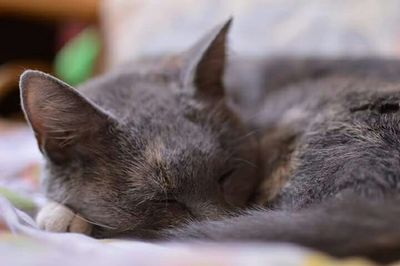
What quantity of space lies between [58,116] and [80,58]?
1618 mm

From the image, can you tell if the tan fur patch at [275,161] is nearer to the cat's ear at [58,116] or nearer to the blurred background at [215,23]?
the cat's ear at [58,116]

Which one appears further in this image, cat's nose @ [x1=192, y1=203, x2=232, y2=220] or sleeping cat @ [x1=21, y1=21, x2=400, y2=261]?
cat's nose @ [x1=192, y1=203, x2=232, y2=220]

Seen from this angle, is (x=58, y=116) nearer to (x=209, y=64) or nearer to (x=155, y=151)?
(x=155, y=151)

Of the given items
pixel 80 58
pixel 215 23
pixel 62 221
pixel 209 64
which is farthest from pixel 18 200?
pixel 80 58

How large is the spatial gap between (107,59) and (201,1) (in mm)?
631

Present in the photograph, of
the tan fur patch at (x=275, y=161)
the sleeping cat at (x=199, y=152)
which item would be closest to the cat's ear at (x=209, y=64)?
the sleeping cat at (x=199, y=152)

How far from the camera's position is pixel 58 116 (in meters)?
1.12

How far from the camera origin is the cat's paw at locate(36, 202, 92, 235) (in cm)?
109

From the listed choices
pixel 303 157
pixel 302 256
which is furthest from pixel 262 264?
pixel 303 157

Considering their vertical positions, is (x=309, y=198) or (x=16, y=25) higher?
(x=16, y=25)

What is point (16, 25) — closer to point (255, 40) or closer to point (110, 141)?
point (255, 40)

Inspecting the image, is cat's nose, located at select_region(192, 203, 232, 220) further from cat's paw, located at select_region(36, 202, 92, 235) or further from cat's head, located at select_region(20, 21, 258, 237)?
cat's paw, located at select_region(36, 202, 92, 235)

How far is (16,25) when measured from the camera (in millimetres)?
3373

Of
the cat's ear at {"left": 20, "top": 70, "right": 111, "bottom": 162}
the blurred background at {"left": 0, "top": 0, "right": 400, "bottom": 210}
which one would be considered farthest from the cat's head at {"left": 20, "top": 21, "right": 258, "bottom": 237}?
the blurred background at {"left": 0, "top": 0, "right": 400, "bottom": 210}
